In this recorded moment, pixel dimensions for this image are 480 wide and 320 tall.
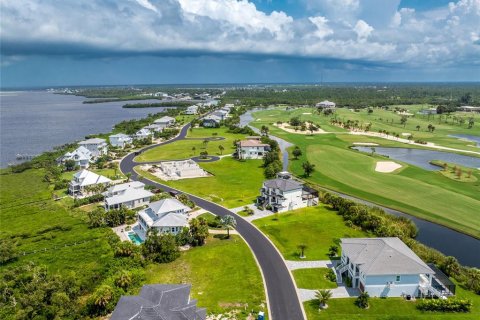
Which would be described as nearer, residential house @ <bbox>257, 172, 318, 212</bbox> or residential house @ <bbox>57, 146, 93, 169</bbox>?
residential house @ <bbox>257, 172, 318, 212</bbox>

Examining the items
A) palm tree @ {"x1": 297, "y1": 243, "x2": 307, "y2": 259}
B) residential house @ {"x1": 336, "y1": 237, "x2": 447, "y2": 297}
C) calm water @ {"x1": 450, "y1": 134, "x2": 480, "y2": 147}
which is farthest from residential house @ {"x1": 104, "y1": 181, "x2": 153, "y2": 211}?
calm water @ {"x1": 450, "y1": 134, "x2": 480, "y2": 147}

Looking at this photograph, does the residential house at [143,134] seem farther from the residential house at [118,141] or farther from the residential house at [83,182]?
the residential house at [83,182]

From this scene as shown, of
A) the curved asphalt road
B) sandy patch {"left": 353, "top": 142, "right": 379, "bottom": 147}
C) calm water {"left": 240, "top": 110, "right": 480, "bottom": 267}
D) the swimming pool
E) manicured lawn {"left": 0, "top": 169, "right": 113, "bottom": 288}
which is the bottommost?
manicured lawn {"left": 0, "top": 169, "right": 113, "bottom": 288}

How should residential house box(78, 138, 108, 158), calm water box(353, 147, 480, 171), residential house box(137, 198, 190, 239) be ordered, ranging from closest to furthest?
residential house box(137, 198, 190, 239) < calm water box(353, 147, 480, 171) < residential house box(78, 138, 108, 158)

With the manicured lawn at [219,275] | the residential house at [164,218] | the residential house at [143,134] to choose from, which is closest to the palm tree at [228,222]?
the manicured lawn at [219,275]

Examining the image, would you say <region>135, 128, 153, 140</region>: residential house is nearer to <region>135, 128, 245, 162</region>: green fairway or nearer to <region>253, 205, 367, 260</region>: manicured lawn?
<region>135, 128, 245, 162</region>: green fairway

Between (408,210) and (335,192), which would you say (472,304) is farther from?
(335,192)

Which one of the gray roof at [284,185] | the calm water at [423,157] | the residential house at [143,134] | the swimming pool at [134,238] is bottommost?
the swimming pool at [134,238]
